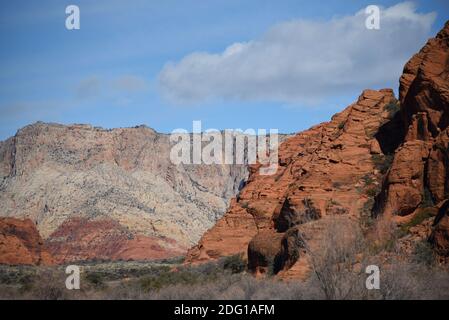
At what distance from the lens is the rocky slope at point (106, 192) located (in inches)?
3989

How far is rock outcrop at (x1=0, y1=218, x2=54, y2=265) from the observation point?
7594 cm

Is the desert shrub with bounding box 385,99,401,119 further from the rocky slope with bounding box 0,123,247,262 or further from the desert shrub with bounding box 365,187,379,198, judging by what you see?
the rocky slope with bounding box 0,123,247,262

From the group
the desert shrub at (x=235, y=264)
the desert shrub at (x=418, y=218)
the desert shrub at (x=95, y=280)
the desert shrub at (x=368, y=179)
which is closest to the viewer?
the desert shrub at (x=95, y=280)

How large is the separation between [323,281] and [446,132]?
16425 mm

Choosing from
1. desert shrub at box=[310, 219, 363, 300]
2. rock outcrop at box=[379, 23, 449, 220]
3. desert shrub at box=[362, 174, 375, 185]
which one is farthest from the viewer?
desert shrub at box=[362, 174, 375, 185]

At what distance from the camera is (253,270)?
47344 millimetres

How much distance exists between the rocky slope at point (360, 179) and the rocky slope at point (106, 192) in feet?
124

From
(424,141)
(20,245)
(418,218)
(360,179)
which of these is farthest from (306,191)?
(20,245)

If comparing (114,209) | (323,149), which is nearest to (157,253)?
(114,209)

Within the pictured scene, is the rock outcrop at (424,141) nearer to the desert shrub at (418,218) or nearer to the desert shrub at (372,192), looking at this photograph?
the desert shrub at (418,218)

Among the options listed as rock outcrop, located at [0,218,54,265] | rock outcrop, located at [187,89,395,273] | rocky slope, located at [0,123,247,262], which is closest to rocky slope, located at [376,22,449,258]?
rock outcrop, located at [187,89,395,273]

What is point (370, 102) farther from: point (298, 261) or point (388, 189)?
point (298, 261)

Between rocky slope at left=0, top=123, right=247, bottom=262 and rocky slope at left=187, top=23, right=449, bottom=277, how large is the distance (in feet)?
124

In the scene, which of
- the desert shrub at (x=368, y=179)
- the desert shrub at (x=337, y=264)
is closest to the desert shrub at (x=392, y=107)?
the desert shrub at (x=368, y=179)
